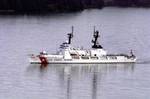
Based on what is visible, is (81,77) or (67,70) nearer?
(81,77)

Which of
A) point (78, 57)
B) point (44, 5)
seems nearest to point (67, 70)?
point (78, 57)

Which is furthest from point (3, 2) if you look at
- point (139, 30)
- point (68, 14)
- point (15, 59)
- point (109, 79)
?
point (109, 79)

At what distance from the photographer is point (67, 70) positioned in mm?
46469

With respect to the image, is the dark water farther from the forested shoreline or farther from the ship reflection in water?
the forested shoreline

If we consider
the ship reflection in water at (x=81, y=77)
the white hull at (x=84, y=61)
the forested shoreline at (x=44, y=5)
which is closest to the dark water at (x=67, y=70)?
the ship reflection in water at (x=81, y=77)

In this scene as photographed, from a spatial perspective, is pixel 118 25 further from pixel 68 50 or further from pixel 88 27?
pixel 68 50

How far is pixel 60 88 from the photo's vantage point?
132 feet

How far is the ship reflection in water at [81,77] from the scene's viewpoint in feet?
128

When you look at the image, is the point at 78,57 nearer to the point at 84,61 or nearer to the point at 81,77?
the point at 84,61

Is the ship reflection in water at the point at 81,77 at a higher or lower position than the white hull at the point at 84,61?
lower

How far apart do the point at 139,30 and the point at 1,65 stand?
101ft

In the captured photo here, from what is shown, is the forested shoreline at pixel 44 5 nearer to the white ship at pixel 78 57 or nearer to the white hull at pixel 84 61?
the white ship at pixel 78 57

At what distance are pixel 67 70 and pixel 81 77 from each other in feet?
8.73

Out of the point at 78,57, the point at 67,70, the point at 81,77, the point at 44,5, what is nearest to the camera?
the point at 81,77
